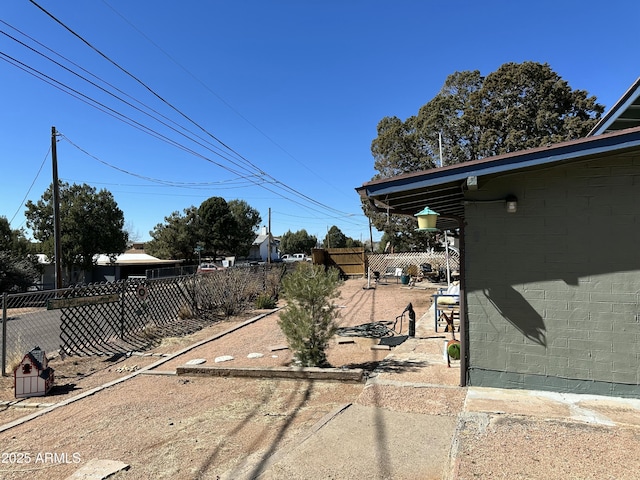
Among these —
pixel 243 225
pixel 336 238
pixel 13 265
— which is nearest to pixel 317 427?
pixel 13 265

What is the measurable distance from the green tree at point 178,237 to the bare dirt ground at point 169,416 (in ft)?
114

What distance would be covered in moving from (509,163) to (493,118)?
21.1 metres

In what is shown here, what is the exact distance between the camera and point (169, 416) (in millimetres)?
4656

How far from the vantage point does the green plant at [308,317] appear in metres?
5.93

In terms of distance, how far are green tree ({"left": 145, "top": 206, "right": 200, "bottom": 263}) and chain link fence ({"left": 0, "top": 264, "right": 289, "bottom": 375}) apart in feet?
90.3

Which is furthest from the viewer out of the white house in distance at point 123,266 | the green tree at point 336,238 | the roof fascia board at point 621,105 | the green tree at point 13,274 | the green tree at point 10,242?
the green tree at point 336,238

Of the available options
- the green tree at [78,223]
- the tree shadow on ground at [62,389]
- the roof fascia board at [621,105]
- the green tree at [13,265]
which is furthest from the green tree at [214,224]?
the roof fascia board at [621,105]

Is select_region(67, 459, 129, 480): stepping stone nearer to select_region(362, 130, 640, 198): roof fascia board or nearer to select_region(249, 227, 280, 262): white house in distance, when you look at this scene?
select_region(362, 130, 640, 198): roof fascia board

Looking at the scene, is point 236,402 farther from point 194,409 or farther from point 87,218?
point 87,218

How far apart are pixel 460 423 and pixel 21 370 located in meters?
6.23

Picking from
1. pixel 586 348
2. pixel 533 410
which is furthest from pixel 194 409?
pixel 586 348

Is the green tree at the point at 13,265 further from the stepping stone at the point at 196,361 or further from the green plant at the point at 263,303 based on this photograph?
the stepping stone at the point at 196,361

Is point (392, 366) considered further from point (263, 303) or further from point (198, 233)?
point (198, 233)

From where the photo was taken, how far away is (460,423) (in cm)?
375
